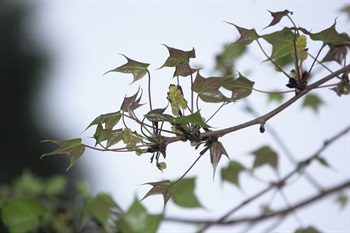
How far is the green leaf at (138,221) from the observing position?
0.78 m

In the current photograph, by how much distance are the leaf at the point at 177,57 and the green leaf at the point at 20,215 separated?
17.9 inches

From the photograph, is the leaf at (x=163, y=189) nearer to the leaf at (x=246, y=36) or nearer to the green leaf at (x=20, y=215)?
the leaf at (x=246, y=36)

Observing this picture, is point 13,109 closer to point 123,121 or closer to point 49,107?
point 49,107

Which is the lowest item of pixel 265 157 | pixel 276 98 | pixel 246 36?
pixel 246 36

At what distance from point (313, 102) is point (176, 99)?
74cm

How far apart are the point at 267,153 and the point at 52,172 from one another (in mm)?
2676

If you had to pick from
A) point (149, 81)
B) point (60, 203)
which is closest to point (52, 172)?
point (60, 203)

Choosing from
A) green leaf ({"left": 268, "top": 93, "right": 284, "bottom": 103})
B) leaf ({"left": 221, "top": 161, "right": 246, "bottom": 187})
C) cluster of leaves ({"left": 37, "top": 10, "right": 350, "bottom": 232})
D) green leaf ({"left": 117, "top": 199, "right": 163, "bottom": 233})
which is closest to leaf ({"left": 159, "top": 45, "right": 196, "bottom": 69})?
cluster of leaves ({"left": 37, "top": 10, "right": 350, "bottom": 232})

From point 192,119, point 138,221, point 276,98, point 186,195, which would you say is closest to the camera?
point 192,119

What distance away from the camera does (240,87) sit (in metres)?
0.47

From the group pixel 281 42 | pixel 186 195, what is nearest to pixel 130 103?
pixel 281 42

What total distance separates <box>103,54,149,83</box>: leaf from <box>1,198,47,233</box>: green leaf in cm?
42

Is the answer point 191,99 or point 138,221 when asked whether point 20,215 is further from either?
point 191,99

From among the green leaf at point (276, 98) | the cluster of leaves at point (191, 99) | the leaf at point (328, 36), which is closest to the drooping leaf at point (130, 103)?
the cluster of leaves at point (191, 99)
